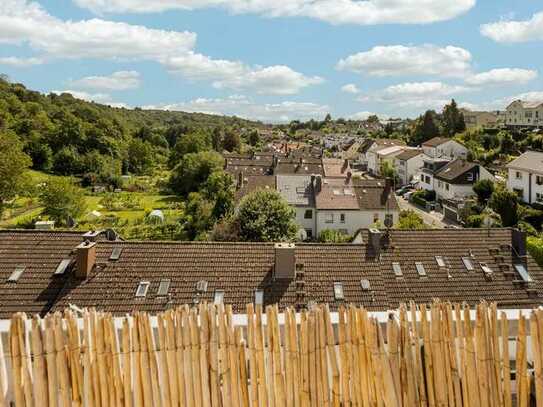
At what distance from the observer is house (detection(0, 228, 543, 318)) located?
15469 millimetres

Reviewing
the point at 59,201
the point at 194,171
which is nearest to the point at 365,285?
the point at 59,201

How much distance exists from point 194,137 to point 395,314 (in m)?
89.2

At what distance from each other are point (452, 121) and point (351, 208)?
6395 centimetres

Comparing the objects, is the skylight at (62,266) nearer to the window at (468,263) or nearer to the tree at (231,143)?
the window at (468,263)

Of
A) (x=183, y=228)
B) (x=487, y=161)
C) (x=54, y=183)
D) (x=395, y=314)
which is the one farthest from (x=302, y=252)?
(x=487, y=161)

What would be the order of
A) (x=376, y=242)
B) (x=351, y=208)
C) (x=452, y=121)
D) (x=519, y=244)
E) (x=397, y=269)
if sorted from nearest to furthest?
(x=376, y=242) → (x=397, y=269) → (x=519, y=244) → (x=351, y=208) → (x=452, y=121)

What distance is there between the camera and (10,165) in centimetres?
4884

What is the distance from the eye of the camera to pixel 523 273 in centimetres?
1767

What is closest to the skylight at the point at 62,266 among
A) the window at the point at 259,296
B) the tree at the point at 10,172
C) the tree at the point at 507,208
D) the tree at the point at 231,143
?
the window at the point at 259,296

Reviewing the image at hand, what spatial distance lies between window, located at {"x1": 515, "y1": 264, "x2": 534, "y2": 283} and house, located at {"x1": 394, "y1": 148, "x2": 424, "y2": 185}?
156 feet

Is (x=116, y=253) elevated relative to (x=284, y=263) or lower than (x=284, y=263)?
elevated

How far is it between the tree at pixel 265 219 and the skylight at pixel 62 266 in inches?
534

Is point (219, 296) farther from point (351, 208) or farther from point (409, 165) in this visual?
point (409, 165)

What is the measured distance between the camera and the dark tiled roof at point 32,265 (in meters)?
15.1
